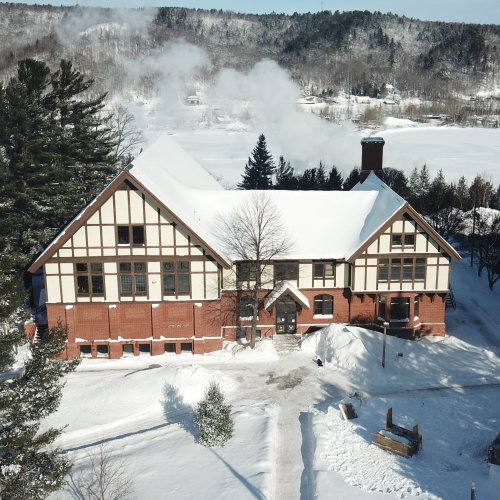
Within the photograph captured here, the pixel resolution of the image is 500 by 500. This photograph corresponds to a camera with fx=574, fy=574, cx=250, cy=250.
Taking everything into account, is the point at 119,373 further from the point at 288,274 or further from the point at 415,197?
the point at 415,197

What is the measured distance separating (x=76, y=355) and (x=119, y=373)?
12.9 feet

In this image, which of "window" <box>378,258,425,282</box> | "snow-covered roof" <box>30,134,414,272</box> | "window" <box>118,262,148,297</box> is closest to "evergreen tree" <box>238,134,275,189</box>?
"snow-covered roof" <box>30,134,414,272</box>

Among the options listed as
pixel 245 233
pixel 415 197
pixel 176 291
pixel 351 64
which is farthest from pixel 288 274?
pixel 351 64

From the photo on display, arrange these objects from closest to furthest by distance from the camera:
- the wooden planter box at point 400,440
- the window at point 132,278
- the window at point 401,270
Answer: the wooden planter box at point 400,440, the window at point 132,278, the window at point 401,270

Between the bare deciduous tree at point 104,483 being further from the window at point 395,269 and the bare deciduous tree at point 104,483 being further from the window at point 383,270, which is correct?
the window at point 395,269

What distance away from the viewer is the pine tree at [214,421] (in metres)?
23.5

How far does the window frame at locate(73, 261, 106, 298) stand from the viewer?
31411 mm

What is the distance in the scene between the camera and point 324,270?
34.5m

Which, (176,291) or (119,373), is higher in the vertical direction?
(176,291)

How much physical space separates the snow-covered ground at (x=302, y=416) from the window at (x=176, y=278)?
3.81 meters

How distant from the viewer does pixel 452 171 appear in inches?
4072

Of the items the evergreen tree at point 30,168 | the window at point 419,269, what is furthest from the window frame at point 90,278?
the window at point 419,269

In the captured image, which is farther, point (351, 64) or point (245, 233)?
point (351, 64)

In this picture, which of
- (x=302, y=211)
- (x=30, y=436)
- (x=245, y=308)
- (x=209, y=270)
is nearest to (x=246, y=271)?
(x=245, y=308)
